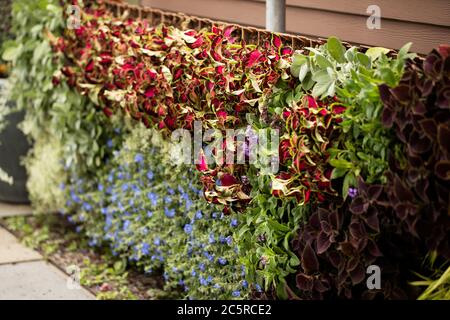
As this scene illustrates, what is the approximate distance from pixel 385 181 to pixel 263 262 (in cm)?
78

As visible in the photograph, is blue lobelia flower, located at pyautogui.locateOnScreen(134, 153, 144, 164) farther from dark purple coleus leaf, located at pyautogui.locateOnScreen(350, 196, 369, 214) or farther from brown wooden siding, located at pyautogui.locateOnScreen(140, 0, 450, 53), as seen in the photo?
dark purple coleus leaf, located at pyautogui.locateOnScreen(350, 196, 369, 214)

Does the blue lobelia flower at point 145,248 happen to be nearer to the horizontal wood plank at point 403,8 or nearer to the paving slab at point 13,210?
the horizontal wood plank at point 403,8

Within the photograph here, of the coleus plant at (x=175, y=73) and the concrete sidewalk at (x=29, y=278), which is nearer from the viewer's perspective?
the coleus plant at (x=175, y=73)

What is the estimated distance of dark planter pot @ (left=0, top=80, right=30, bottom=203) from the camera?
5.59 metres

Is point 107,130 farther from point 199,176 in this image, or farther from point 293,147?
point 293,147

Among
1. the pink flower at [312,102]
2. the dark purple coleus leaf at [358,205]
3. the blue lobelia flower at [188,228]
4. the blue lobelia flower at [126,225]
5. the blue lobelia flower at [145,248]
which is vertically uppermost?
the pink flower at [312,102]

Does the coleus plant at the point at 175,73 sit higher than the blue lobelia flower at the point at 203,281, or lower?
higher

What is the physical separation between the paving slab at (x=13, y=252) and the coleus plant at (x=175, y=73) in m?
1.05

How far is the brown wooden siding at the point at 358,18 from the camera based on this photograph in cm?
348

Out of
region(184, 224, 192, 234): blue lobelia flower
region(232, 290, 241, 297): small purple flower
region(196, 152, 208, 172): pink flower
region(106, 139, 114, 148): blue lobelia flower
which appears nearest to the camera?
region(196, 152, 208, 172): pink flower

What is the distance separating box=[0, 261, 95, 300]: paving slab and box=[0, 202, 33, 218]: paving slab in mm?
978

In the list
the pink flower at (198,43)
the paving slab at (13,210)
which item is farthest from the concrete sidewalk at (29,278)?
the pink flower at (198,43)

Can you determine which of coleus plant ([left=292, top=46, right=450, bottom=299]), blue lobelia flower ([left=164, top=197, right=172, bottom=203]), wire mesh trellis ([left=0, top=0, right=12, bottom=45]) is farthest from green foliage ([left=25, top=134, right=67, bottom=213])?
coleus plant ([left=292, top=46, right=450, bottom=299])

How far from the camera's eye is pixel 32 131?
5312 mm
